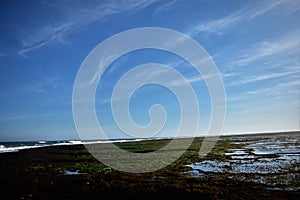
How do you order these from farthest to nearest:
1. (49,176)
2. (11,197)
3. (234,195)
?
1. (49,176)
2. (11,197)
3. (234,195)

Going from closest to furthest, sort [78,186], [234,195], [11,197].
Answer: [234,195] < [11,197] < [78,186]

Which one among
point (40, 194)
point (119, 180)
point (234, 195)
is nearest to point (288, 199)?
point (234, 195)

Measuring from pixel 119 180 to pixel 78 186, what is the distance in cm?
309

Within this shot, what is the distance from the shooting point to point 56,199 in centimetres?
1262

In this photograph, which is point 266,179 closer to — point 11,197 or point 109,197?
point 109,197

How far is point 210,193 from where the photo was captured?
12.7 meters

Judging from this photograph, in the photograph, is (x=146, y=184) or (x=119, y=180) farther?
(x=119, y=180)

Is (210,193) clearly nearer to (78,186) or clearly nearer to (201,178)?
(201,178)

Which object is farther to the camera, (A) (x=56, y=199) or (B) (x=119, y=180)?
(B) (x=119, y=180)

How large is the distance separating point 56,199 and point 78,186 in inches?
99.3

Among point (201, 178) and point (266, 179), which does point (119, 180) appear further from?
point (266, 179)

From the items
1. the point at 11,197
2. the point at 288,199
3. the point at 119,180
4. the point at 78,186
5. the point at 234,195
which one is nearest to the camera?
the point at 288,199

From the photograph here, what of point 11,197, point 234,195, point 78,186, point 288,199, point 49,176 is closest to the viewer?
point 288,199

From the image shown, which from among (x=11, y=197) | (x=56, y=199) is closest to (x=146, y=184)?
(x=56, y=199)
